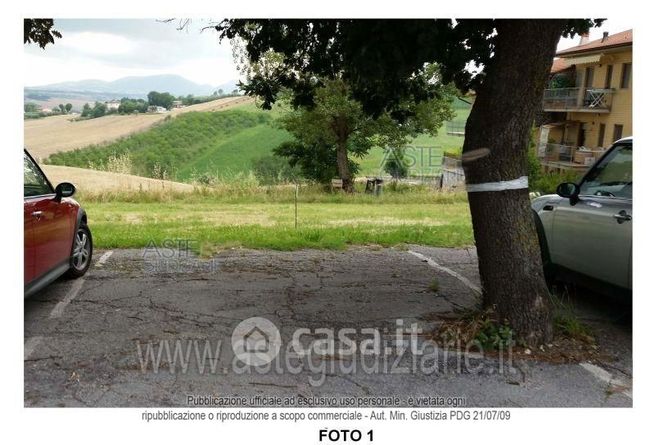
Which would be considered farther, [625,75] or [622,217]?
[625,75]

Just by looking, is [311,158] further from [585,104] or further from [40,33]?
[40,33]

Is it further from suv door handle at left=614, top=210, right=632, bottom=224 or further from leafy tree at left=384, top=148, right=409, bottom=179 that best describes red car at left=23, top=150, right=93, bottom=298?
leafy tree at left=384, top=148, right=409, bottom=179

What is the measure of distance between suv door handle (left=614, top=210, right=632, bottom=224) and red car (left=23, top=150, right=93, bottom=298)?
14.7 ft

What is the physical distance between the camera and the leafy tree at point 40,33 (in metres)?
4.92

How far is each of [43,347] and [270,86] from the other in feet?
10.7

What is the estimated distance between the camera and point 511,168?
3811 mm

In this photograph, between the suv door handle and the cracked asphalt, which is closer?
the cracked asphalt

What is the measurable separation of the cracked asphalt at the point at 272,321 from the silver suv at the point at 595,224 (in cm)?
50

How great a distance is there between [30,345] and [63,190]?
192cm

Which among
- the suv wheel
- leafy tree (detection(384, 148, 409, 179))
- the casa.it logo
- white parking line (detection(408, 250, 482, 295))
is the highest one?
leafy tree (detection(384, 148, 409, 179))

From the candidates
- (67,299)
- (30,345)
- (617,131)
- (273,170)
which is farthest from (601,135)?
(30,345)

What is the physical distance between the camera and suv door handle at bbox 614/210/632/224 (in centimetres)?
391

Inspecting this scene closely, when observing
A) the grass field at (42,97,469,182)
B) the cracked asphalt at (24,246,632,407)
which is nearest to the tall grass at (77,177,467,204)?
the grass field at (42,97,469,182)

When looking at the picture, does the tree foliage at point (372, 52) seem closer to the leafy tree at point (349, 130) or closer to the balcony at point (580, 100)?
the leafy tree at point (349, 130)
